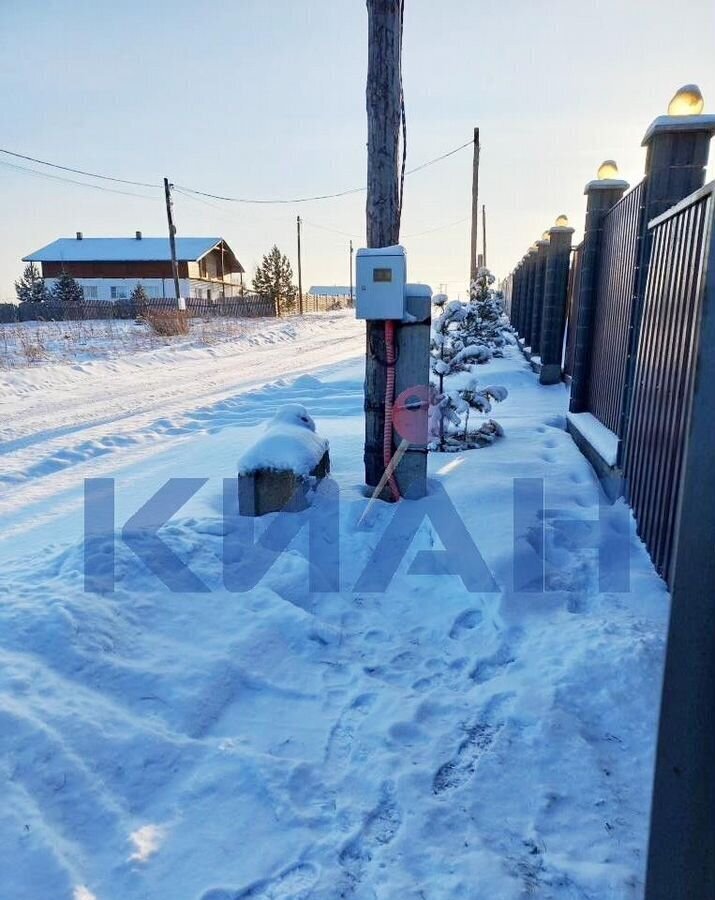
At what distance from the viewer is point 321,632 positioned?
9.23 ft

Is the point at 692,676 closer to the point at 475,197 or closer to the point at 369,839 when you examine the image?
the point at 369,839

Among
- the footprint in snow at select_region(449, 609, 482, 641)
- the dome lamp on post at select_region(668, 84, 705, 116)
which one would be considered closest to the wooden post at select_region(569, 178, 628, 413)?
the dome lamp on post at select_region(668, 84, 705, 116)

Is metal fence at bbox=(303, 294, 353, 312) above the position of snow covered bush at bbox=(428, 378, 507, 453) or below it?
above

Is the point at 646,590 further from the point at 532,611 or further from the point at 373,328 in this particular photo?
the point at 373,328

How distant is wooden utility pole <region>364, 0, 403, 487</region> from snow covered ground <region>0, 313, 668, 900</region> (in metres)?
1.12

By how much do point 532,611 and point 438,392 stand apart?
9.79 ft

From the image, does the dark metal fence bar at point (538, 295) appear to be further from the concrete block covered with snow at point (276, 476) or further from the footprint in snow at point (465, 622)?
the footprint in snow at point (465, 622)

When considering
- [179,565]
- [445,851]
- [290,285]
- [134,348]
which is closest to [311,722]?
[445,851]

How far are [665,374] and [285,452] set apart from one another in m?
2.26

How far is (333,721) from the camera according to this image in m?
2.25

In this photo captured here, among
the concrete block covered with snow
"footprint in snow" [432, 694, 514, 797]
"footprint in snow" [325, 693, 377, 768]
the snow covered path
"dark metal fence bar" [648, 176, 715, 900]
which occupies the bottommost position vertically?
"footprint in snow" [325, 693, 377, 768]

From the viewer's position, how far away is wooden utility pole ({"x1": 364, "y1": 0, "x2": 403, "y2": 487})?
12.3 feet

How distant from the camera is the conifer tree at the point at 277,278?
139ft

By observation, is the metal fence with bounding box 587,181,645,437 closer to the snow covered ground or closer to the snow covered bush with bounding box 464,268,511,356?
the snow covered ground
